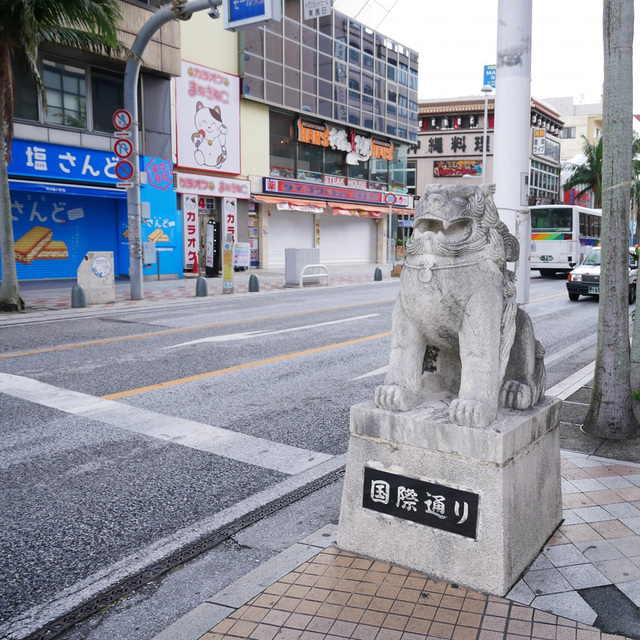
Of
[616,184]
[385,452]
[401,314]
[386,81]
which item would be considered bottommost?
[385,452]

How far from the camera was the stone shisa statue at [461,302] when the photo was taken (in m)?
2.99

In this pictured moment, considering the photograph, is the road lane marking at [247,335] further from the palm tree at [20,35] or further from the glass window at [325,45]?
the glass window at [325,45]

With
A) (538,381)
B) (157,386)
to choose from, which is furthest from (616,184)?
(157,386)

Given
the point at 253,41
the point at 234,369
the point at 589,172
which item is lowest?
the point at 234,369

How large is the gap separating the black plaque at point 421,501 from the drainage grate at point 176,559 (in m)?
0.96

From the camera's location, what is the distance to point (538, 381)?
3410 millimetres

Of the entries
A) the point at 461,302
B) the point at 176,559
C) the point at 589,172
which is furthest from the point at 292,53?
the point at 589,172

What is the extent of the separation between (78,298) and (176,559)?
38.4 ft

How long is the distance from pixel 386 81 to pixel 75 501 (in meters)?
35.8

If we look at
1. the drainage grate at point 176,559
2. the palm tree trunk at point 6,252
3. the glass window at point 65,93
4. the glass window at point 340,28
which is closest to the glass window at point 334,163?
the glass window at point 340,28

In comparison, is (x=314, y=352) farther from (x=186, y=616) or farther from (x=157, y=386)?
(x=186, y=616)

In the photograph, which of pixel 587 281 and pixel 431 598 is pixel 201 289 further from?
Answer: pixel 431 598

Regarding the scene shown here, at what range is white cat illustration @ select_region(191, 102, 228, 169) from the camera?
24734 millimetres

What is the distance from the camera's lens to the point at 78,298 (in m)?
14.0
